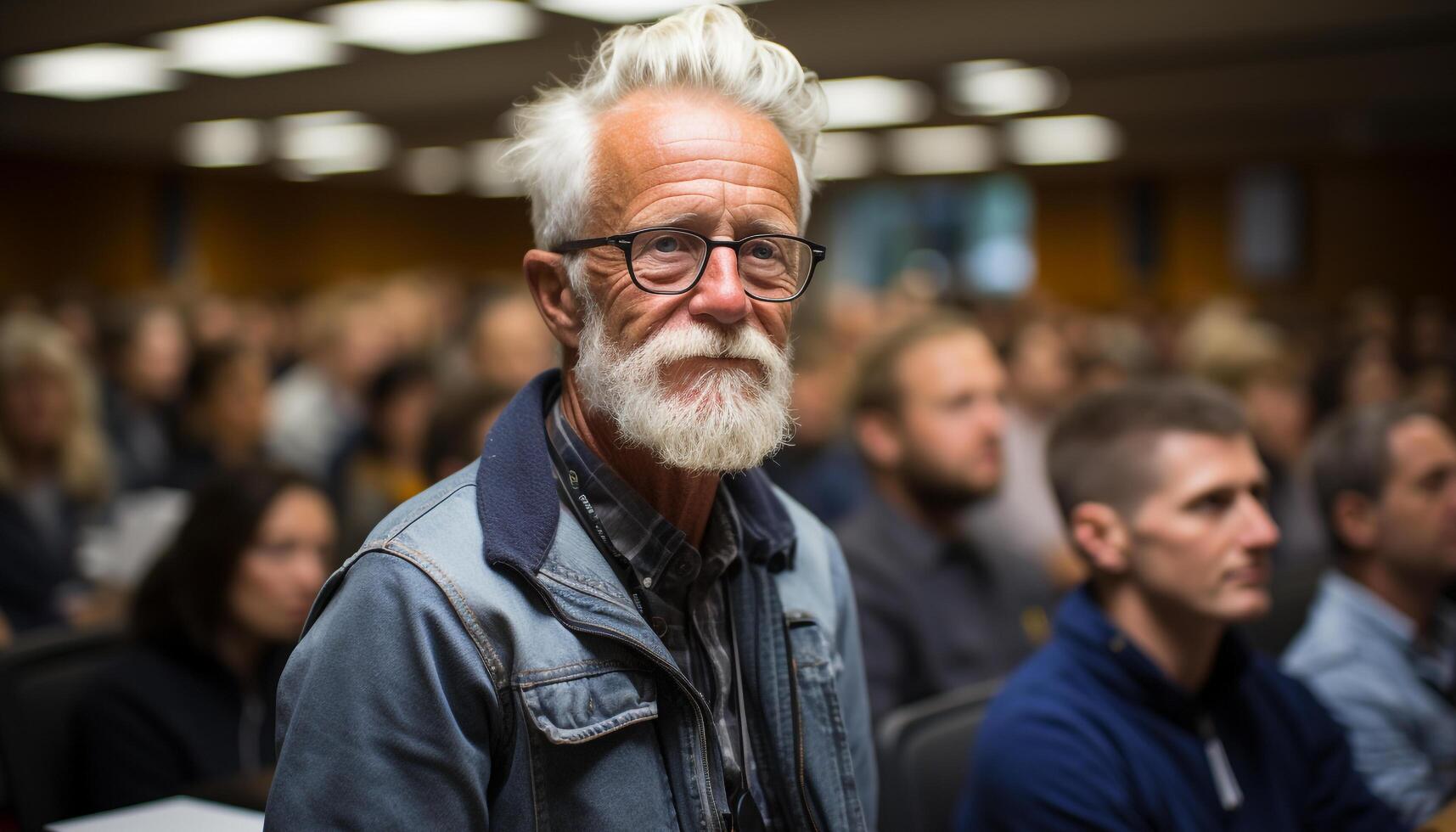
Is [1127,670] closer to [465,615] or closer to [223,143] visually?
[465,615]

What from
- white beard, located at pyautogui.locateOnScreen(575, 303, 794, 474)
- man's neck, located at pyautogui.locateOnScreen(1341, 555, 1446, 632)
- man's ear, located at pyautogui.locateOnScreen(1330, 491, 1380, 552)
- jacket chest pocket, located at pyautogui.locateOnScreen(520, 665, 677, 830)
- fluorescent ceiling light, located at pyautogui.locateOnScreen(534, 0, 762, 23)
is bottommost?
man's neck, located at pyautogui.locateOnScreen(1341, 555, 1446, 632)

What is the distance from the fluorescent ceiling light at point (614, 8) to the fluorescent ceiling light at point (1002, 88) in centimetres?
231

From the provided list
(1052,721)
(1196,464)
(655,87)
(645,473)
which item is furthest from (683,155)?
(1196,464)

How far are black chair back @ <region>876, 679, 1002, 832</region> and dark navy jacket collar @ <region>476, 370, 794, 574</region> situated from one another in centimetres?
80

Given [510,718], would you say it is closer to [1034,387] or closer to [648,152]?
[648,152]

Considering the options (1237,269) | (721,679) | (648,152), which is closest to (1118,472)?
(721,679)

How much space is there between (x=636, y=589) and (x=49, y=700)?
5.64ft

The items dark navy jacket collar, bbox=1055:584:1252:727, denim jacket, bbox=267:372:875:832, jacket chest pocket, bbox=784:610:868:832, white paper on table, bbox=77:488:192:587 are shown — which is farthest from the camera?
white paper on table, bbox=77:488:192:587

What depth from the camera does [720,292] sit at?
1.17 metres

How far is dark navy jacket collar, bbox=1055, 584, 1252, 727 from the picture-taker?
1860mm

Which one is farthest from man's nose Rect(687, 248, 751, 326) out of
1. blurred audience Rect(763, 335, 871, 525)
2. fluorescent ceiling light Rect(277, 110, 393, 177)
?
fluorescent ceiling light Rect(277, 110, 393, 177)

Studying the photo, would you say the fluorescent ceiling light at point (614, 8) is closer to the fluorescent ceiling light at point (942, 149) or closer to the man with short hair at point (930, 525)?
the man with short hair at point (930, 525)

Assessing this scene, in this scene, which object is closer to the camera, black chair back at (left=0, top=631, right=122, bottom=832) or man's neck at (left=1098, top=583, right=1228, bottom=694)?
man's neck at (left=1098, top=583, right=1228, bottom=694)

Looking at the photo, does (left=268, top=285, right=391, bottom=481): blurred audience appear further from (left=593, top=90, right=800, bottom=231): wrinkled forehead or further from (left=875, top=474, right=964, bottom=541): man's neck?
(left=593, top=90, right=800, bottom=231): wrinkled forehead
